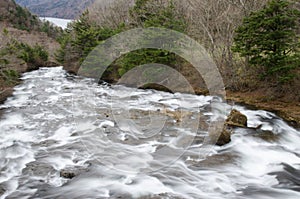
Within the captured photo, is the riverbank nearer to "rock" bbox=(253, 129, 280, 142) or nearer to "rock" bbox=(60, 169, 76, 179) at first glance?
"rock" bbox=(253, 129, 280, 142)

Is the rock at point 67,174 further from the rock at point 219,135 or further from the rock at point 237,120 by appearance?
the rock at point 237,120

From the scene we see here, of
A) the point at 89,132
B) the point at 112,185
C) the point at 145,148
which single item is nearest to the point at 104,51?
the point at 89,132

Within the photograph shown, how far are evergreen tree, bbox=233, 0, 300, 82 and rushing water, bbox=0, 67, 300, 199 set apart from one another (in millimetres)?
2380

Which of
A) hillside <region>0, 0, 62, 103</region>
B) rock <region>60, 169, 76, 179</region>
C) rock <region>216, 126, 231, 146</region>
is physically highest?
hillside <region>0, 0, 62, 103</region>

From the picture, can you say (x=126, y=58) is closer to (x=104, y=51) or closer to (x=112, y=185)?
(x=104, y=51)

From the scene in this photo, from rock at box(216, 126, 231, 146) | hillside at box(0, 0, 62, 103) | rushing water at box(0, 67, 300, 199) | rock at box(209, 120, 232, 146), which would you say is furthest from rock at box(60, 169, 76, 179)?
hillside at box(0, 0, 62, 103)

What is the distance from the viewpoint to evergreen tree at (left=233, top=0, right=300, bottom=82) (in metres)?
12.6

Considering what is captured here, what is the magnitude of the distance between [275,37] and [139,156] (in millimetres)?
8670

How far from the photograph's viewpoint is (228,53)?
658 inches

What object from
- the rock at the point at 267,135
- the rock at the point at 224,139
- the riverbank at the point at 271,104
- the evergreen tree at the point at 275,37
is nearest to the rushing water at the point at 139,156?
the rock at the point at 267,135

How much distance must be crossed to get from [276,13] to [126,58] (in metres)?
10.6

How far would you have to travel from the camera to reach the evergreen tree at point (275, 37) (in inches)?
495

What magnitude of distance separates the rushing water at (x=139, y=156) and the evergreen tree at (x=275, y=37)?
2380 mm

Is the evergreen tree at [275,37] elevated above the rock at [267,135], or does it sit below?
above
